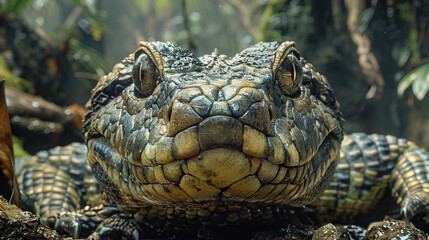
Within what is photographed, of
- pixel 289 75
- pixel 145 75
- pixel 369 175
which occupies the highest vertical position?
pixel 145 75

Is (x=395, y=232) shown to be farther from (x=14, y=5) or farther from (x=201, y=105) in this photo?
(x=14, y=5)

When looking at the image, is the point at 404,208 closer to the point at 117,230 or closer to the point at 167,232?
the point at 167,232

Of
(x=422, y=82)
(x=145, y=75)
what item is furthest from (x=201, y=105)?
(x=422, y=82)

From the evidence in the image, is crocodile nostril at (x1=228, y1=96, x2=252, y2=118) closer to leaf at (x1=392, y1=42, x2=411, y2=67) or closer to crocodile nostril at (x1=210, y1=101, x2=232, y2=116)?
crocodile nostril at (x1=210, y1=101, x2=232, y2=116)

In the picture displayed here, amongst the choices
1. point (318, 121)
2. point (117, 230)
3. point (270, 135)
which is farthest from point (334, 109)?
point (117, 230)

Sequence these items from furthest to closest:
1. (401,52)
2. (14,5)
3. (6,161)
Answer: (401,52) < (14,5) < (6,161)

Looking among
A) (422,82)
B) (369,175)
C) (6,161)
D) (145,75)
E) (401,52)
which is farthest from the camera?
(401,52)

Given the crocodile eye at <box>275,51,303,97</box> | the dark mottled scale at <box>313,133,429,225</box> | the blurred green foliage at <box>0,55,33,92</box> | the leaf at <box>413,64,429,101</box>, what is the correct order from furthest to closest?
the blurred green foliage at <box>0,55,33,92</box>, the leaf at <box>413,64,429,101</box>, the dark mottled scale at <box>313,133,429,225</box>, the crocodile eye at <box>275,51,303,97</box>

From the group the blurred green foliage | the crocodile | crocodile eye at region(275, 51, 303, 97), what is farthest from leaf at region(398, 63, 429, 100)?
the blurred green foliage
